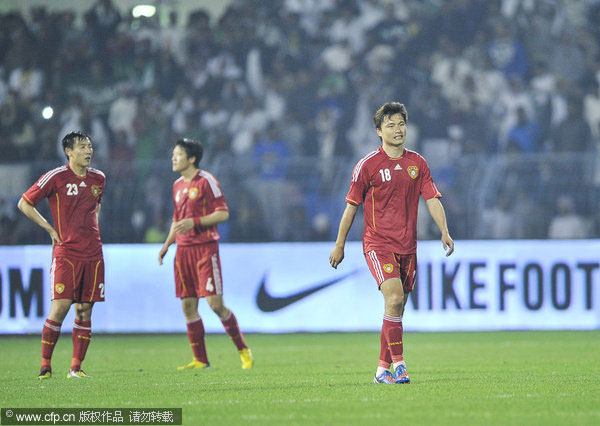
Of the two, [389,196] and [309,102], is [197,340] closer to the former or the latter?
[389,196]

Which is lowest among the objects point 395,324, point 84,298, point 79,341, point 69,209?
point 79,341

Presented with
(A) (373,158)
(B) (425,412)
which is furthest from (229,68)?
(B) (425,412)

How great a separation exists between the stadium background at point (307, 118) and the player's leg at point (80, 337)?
5.43m

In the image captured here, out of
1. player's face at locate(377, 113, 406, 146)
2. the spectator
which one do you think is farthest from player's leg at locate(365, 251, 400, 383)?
the spectator

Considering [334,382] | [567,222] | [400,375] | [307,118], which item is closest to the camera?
[400,375]

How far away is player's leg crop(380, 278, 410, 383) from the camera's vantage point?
6.91 meters

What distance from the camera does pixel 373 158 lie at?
23.4 feet

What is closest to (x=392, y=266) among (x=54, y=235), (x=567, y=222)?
(x=54, y=235)

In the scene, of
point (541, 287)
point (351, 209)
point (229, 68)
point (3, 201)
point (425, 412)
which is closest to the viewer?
point (425, 412)

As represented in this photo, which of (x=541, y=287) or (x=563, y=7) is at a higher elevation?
(x=563, y=7)

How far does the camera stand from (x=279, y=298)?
13.6 metres

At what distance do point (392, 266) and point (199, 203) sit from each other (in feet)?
8.22

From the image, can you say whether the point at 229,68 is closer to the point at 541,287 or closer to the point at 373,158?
the point at 541,287

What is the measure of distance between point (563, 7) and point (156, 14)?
7.11 m
